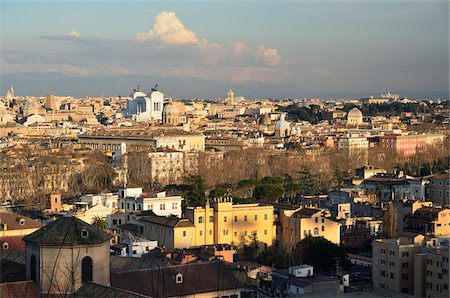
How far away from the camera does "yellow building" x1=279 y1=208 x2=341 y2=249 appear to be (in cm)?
1909

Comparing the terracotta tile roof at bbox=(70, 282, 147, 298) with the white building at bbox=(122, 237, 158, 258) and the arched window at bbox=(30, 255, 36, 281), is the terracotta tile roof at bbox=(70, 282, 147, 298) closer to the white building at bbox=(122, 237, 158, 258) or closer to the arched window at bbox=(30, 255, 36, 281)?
the arched window at bbox=(30, 255, 36, 281)

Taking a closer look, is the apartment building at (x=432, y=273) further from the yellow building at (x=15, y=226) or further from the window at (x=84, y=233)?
the window at (x=84, y=233)

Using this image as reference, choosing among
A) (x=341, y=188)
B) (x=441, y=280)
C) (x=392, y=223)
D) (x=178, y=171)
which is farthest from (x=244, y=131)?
(x=441, y=280)

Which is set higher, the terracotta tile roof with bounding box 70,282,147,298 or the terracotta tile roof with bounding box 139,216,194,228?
the terracotta tile roof with bounding box 70,282,147,298

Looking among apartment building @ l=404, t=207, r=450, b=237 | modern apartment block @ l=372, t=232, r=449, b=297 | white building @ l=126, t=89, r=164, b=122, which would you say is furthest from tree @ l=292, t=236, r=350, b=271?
white building @ l=126, t=89, r=164, b=122

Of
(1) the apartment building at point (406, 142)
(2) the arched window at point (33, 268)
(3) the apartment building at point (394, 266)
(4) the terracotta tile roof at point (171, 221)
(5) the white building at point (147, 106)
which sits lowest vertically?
(3) the apartment building at point (394, 266)

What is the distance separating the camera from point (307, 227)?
19.1 metres

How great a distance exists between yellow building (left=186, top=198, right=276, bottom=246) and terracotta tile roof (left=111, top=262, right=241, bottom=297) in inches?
243

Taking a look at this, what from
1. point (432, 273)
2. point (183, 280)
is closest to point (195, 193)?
point (432, 273)

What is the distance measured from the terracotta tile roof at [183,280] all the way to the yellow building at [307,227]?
21.2 feet

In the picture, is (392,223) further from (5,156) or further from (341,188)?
(5,156)

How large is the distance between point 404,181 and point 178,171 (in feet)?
33.4

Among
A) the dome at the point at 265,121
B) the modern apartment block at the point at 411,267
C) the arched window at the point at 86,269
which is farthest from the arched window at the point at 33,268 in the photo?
the dome at the point at 265,121

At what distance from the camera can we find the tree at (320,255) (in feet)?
55.4
